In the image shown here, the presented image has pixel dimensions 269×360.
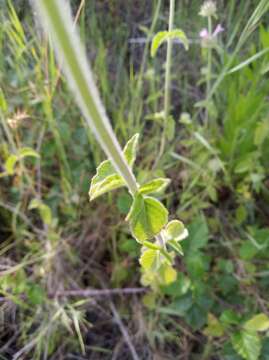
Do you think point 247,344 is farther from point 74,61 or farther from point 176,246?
point 74,61

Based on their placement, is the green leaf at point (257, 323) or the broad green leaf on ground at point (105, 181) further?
the green leaf at point (257, 323)

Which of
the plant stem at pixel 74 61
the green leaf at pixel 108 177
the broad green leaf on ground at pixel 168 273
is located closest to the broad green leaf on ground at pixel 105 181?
the green leaf at pixel 108 177

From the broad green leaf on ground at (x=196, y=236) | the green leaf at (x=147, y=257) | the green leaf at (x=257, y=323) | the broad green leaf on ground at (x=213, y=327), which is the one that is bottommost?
the broad green leaf on ground at (x=213, y=327)

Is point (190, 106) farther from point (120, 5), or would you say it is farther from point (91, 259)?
point (91, 259)

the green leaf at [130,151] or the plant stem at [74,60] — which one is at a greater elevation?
the plant stem at [74,60]

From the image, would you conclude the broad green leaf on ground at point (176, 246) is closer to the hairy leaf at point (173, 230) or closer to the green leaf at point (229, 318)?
the hairy leaf at point (173, 230)

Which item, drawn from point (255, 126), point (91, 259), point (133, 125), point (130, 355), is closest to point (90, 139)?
point (133, 125)
